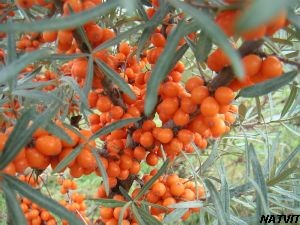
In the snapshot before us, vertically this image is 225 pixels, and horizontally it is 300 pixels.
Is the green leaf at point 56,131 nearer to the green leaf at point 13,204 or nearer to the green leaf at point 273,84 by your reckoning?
the green leaf at point 13,204

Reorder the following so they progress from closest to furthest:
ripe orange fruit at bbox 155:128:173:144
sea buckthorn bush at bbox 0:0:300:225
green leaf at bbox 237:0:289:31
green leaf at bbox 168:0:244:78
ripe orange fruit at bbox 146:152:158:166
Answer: green leaf at bbox 237:0:289:31, green leaf at bbox 168:0:244:78, sea buckthorn bush at bbox 0:0:300:225, ripe orange fruit at bbox 155:128:173:144, ripe orange fruit at bbox 146:152:158:166

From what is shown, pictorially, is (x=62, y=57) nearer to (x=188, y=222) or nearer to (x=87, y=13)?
(x=87, y=13)

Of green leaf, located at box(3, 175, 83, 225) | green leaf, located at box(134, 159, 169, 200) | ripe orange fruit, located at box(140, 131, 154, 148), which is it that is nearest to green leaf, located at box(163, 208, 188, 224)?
green leaf, located at box(134, 159, 169, 200)

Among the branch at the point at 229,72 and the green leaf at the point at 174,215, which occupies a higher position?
the branch at the point at 229,72

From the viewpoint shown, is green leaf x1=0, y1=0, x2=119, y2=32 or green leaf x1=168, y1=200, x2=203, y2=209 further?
green leaf x1=168, y1=200, x2=203, y2=209

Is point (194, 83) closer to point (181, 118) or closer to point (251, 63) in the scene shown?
point (181, 118)

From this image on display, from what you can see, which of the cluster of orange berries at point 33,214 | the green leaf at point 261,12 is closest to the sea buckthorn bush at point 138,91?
the green leaf at point 261,12

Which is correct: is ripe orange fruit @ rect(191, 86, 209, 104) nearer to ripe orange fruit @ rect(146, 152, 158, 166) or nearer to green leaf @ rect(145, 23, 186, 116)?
green leaf @ rect(145, 23, 186, 116)
